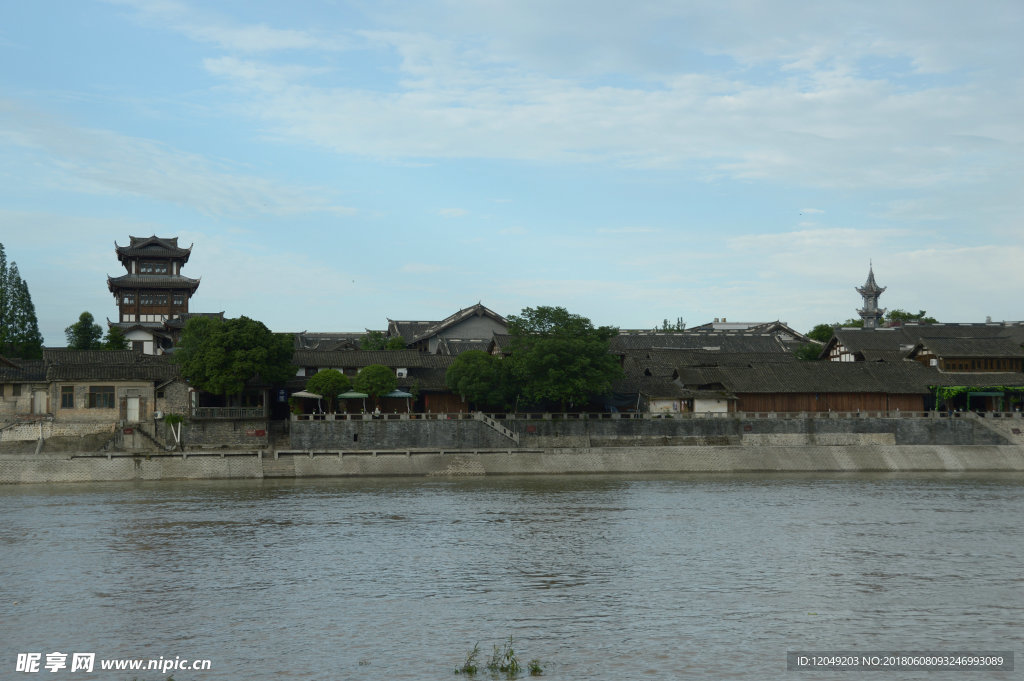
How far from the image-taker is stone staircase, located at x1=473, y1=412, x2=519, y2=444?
226ft

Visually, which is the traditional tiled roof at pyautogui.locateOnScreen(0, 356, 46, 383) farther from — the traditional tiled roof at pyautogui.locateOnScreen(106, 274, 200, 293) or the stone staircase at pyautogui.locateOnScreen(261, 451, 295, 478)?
the traditional tiled roof at pyautogui.locateOnScreen(106, 274, 200, 293)

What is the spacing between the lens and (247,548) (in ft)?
121

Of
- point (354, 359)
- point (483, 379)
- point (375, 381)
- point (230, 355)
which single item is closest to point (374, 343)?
point (354, 359)

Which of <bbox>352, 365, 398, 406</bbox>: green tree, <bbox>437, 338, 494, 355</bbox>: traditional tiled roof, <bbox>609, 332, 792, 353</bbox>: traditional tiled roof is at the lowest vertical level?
<bbox>352, 365, 398, 406</bbox>: green tree

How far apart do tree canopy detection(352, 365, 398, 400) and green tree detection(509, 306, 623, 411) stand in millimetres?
9444

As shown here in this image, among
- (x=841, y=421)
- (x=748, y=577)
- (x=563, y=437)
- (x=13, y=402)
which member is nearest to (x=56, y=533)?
(x=748, y=577)

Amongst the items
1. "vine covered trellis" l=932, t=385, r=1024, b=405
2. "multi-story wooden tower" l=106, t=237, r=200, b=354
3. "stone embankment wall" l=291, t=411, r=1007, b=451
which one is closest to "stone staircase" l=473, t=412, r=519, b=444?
"stone embankment wall" l=291, t=411, r=1007, b=451

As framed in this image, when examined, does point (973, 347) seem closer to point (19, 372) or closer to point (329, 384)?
point (329, 384)

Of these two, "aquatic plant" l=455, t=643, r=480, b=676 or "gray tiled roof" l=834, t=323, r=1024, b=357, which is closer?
"aquatic plant" l=455, t=643, r=480, b=676

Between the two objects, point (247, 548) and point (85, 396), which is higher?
point (85, 396)

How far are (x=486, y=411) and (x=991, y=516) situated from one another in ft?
128

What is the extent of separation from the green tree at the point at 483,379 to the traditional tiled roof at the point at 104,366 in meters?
20.5

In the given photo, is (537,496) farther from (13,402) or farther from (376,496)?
(13,402)

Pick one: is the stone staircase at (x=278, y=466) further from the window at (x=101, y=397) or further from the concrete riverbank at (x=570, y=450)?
the window at (x=101, y=397)
